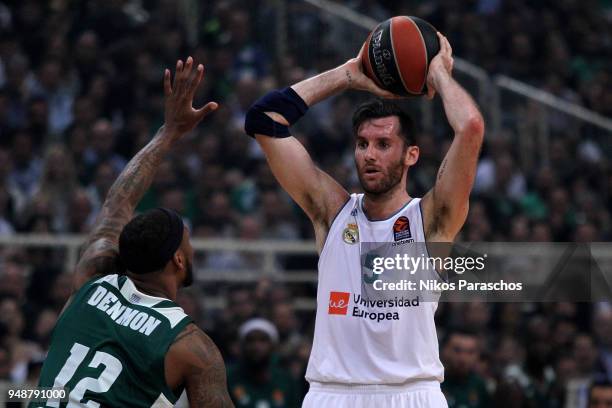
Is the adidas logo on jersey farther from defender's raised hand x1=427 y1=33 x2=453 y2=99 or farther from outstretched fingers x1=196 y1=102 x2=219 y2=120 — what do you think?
defender's raised hand x1=427 y1=33 x2=453 y2=99

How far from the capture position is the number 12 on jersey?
514cm

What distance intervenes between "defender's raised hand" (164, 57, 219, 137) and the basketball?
0.90m

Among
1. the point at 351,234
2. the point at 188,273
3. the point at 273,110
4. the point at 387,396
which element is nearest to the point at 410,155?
the point at 351,234

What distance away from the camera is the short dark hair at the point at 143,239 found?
535 centimetres

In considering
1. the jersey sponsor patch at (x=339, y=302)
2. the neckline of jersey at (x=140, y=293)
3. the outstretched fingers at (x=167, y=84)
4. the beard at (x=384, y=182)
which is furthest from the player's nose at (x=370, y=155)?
the neckline of jersey at (x=140, y=293)

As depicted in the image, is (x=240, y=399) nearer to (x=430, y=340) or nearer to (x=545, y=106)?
(x=430, y=340)

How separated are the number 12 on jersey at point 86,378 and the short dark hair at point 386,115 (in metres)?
1.90

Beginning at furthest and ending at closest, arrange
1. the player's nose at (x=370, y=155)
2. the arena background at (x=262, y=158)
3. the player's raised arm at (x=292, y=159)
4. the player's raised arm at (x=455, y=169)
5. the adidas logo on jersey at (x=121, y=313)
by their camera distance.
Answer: the arena background at (x=262, y=158), the player's raised arm at (x=292, y=159), the player's nose at (x=370, y=155), the player's raised arm at (x=455, y=169), the adidas logo on jersey at (x=121, y=313)

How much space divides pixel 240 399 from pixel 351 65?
4635mm

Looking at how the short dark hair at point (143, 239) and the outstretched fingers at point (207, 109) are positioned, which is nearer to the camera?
the short dark hair at point (143, 239)

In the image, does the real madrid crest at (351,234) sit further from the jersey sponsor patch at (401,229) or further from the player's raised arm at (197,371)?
the player's raised arm at (197,371)

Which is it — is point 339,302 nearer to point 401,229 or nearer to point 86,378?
point 401,229

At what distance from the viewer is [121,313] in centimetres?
534

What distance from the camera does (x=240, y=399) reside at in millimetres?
10297
